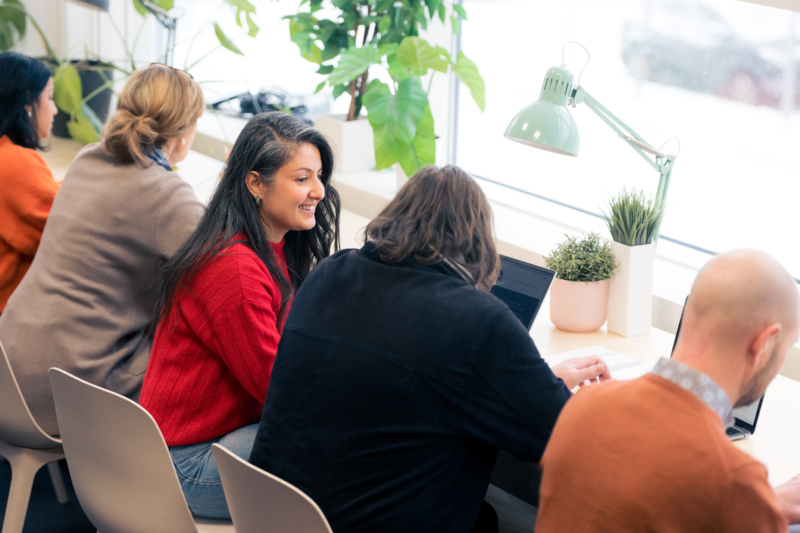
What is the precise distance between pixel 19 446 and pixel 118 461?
1.88 feet

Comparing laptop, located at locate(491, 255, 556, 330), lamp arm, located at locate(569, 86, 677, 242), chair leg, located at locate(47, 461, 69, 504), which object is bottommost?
chair leg, located at locate(47, 461, 69, 504)

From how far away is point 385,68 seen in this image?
280cm

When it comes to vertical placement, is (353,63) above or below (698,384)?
above

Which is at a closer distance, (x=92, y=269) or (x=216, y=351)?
(x=216, y=351)

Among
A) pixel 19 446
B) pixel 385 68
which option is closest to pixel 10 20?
pixel 385 68

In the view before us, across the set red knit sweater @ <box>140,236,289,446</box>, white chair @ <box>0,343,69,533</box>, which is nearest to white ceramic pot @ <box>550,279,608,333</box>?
red knit sweater @ <box>140,236,289,446</box>

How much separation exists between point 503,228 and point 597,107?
2.55 ft

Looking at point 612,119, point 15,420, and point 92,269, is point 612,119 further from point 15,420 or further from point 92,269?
point 15,420

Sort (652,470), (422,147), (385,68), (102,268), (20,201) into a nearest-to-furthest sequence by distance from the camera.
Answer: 1. (652,470)
2. (102,268)
3. (20,201)
4. (422,147)
5. (385,68)

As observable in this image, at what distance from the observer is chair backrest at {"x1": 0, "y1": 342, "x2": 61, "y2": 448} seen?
1.65 m

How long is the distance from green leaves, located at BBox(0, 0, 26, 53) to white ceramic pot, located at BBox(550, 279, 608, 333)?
11.0 ft

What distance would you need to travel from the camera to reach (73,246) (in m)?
1.85

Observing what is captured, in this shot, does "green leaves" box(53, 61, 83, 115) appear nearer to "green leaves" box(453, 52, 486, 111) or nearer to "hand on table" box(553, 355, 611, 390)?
"green leaves" box(453, 52, 486, 111)

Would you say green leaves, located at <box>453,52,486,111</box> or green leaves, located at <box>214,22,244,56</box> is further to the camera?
green leaves, located at <box>214,22,244,56</box>
